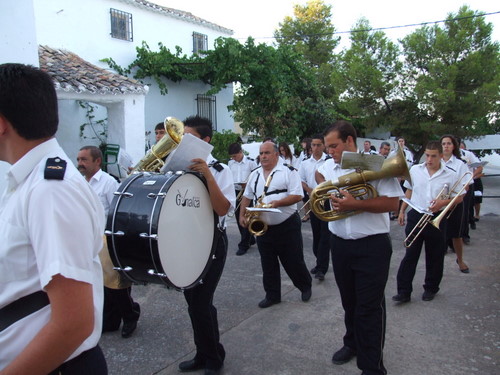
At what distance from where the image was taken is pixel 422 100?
763 inches

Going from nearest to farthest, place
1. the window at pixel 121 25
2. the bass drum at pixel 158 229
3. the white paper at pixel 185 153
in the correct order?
the bass drum at pixel 158 229, the white paper at pixel 185 153, the window at pixel 121 25

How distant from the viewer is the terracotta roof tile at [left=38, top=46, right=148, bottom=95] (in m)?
8.42

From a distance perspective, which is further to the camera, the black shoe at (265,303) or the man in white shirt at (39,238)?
the black shoe at (265,303)

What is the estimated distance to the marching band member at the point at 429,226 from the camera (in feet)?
15.2

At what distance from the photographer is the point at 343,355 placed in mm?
3459

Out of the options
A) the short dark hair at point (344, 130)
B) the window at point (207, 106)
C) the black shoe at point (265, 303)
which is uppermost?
the window at point (207, 106)

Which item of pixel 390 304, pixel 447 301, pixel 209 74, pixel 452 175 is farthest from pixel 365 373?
pixel 209 74

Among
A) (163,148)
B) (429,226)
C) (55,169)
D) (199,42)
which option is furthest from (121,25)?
(55,169)

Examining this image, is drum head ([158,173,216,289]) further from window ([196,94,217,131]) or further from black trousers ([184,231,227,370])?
window ([196,94,217,131])

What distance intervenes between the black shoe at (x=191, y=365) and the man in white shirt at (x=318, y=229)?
242 cm

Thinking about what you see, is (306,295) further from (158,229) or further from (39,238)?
(39,238)

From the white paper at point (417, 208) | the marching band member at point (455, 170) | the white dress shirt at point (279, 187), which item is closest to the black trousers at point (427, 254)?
the white paper at point (417, 208)

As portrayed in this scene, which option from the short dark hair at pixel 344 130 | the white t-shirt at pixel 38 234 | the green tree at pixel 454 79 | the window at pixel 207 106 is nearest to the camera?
the white t-shirt at pixel 38 234

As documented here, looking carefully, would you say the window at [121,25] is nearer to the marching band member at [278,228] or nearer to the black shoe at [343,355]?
the marching band member at [278,228]
